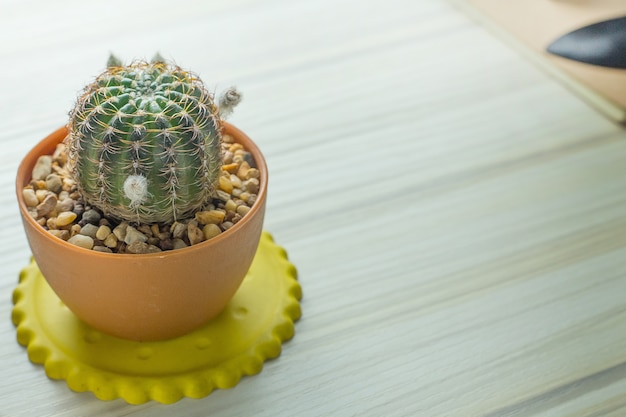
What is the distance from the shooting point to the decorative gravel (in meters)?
0.88

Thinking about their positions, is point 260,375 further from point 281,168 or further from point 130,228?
point 281,168

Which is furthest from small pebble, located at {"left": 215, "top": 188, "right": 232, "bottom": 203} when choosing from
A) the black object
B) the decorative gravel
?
the black object

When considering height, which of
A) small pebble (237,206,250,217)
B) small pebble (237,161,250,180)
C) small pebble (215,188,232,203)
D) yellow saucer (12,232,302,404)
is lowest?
yellow saucer (12,232,302,404)

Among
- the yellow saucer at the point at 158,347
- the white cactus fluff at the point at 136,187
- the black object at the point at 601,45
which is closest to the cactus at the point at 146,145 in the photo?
the white cactus fluff at the point at 136,187

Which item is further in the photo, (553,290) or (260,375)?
(553,290)

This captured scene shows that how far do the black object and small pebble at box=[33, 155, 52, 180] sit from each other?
2.05 ft

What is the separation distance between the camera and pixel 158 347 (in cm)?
94

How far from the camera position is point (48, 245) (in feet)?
2.81

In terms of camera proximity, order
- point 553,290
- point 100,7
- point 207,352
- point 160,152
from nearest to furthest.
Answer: point 160,152 < point 207,352 < point 553,290 < point 100,7

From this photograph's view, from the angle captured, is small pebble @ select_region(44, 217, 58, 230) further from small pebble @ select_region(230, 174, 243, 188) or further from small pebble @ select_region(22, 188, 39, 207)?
small pebble @ select_region(230, 174, 243, 188)

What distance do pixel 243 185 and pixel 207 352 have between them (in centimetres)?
19

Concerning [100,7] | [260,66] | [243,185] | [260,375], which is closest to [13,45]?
[100,7]

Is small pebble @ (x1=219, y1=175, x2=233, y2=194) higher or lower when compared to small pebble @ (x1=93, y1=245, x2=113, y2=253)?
higher

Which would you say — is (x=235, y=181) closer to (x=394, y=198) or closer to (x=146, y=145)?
(x=146, y=145)
